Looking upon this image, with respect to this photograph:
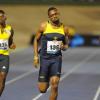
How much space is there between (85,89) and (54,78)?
15.7 feet

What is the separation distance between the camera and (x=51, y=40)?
9125 mm

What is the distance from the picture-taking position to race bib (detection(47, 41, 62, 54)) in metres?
9.09

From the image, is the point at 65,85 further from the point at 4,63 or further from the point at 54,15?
the point at 54,15

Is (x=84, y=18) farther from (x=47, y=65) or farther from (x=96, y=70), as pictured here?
A: (x=47, y=65)

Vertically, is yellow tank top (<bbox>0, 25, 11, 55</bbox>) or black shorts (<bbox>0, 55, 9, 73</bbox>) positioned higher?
A: yellow tank top (<bbox>0, 25, 11, 55</bbox>)

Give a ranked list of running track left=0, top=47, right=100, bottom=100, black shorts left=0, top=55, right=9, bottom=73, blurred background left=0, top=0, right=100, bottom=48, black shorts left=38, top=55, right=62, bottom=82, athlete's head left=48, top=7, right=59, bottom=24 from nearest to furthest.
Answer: athlete's head left=48, top=7, right=59, bottom=24 → black shorts left=38, top=55, right=62, bottom=82 → black shorts left=0, top=55, right=9, bottom=73 → running track left=0, top=47, right=100, bottom=100 → blurred background left=0, top=0, right=100, bottom=48

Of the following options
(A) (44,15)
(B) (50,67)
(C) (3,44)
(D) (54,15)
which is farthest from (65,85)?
(A) (44,15)

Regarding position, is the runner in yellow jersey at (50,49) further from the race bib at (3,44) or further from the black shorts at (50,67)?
the race bib at (3,44)

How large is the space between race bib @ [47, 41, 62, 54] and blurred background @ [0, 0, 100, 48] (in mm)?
35686

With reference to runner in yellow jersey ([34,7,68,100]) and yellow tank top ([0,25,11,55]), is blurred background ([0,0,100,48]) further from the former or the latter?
runner in yellow jersey ([34,7,68,100])

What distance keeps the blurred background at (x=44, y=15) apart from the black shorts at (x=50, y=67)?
35724mm

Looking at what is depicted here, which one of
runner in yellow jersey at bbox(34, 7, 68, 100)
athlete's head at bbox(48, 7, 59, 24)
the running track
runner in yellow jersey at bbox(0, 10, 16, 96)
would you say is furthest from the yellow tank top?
athlete's head at bbox(48, 7, 59, 24)

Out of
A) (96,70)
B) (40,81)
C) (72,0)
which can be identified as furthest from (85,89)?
(72,0)

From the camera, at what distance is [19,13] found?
160ft
